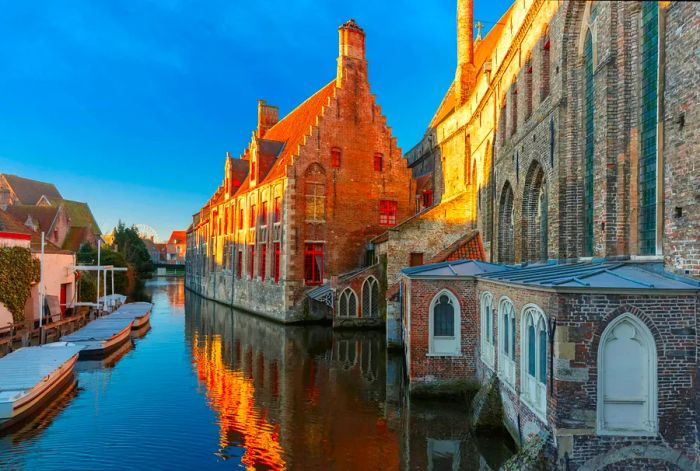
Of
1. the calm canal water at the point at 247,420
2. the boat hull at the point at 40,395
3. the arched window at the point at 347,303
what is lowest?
the calm canal water at the point at 247,420

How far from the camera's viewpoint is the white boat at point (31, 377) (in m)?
11.2

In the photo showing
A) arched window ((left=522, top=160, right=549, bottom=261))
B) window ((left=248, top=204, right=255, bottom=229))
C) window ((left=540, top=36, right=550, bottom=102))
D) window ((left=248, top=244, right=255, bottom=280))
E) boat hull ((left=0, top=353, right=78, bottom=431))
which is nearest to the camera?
boat hull ((left=0, top=353, right=78, bottom=431))

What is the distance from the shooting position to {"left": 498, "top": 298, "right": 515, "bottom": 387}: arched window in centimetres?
987

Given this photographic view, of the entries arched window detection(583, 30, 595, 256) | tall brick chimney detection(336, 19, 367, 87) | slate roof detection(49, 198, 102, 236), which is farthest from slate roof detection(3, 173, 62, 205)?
arched window detection(583, 30, 595, 256)

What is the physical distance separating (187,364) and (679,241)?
52.7 ft

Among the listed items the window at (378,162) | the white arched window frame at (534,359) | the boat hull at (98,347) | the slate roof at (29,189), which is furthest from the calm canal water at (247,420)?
the slate roof at (29,189)

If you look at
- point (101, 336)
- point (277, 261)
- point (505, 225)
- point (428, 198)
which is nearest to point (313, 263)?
point (277, 261)

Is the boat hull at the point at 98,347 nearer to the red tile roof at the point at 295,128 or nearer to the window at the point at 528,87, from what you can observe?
the red tile roof at the point at 295,128

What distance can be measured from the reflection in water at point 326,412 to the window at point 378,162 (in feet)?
42.1

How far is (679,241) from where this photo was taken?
7.52 metres

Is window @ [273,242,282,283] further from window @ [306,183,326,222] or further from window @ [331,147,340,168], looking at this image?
window @ [331,147,340,168]

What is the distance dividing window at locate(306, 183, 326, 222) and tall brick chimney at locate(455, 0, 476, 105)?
9.28 m

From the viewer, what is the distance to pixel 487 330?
12.0 meters

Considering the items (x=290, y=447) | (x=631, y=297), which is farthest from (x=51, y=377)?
(x=631, y=297)
